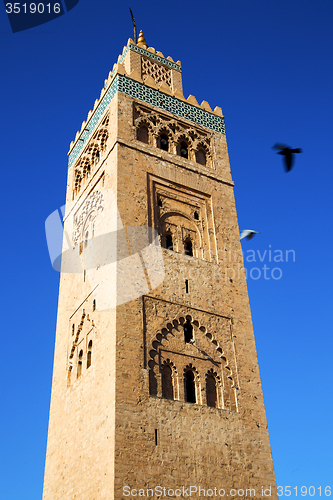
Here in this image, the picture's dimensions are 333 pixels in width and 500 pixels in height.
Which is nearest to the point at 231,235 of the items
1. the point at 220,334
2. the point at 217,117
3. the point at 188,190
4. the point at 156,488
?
the point at 188,190

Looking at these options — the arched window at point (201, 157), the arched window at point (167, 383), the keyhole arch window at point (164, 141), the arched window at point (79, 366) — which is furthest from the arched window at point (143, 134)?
the arched window at point (167, 383)

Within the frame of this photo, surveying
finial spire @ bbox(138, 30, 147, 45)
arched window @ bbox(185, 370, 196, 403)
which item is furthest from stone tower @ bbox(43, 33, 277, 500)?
finial spire @ bbox(138, 30, 147, 45)

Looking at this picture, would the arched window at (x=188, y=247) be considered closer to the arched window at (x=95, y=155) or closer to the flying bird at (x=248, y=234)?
the flying bird at (x=248, y=234)

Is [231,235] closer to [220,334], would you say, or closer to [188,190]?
[188,190]

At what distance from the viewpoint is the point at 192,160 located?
13078mm

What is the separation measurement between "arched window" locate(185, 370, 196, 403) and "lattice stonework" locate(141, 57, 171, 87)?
7.97 metres

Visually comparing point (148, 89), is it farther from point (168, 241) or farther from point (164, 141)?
point (168, 241)

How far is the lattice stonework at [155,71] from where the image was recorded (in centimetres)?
1453

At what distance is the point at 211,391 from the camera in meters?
10.1

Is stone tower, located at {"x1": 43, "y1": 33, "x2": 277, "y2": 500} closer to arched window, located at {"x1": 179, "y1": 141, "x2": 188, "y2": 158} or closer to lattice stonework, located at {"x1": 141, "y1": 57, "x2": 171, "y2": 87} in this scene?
arched window, located at {"x1": 179, "y1": 141, "x2": 188, "y2": 158}

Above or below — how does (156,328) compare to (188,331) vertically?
below

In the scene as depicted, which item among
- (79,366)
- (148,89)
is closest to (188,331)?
(79,366)

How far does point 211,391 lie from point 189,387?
1.44ft

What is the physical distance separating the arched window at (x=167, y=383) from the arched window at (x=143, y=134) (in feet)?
17.6
